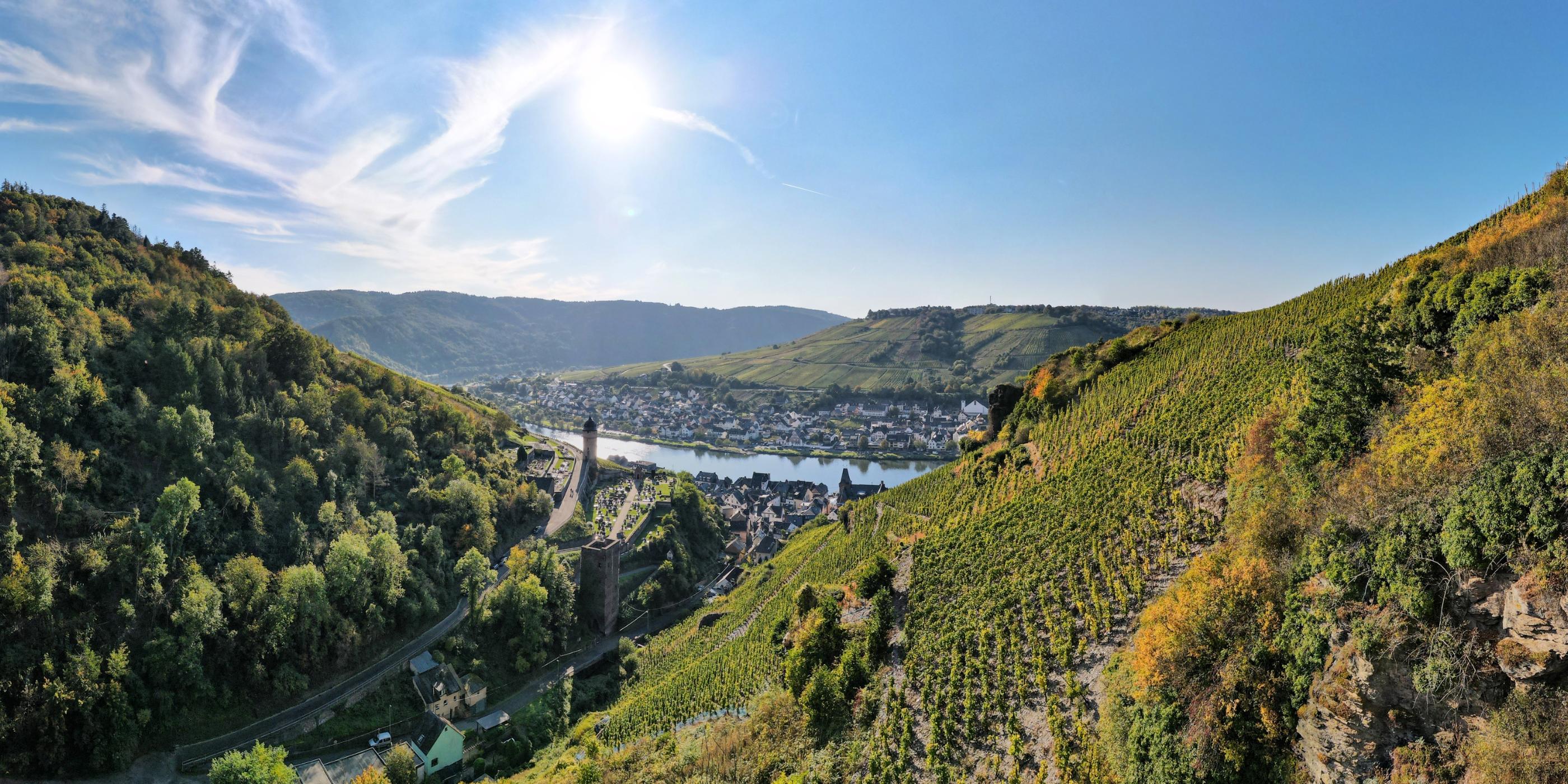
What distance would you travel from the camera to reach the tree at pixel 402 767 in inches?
990

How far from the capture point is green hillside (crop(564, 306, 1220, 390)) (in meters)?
148

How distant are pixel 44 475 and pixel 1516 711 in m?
46.9

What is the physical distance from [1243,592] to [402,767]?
30.6 m

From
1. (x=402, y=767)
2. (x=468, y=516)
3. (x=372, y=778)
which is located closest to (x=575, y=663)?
(x=402, y=767)

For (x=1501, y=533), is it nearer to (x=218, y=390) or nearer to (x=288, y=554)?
(x=288, y=554)

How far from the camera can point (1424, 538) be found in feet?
27.9

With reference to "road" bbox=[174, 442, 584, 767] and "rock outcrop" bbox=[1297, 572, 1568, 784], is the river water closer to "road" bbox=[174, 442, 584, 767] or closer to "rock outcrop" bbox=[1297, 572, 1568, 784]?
"road" bbox=[174, 442, 584, 767]

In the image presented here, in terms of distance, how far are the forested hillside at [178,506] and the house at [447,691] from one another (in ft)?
13.0

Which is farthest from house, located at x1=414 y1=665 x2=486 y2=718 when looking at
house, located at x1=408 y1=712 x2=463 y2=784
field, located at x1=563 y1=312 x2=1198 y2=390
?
field, located at x1=563 y1=312 x2=1198 y2=390

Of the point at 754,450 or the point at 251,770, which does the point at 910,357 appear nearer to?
the point at 754,450

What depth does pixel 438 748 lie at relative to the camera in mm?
26812

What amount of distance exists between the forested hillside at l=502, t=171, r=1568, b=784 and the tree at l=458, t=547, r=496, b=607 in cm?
1367

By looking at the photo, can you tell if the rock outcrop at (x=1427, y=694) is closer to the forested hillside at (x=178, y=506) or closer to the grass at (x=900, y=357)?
the forested hillside at (x=178, y=506)

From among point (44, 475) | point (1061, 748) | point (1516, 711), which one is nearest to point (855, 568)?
point (1061, 748)
